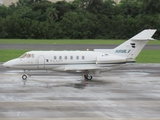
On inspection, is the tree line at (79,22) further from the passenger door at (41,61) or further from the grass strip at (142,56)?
the passenger door at (41,61)

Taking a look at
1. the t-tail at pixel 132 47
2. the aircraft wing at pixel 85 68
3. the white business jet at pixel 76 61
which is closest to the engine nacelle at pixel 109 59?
the white business jet at pixel 76 61

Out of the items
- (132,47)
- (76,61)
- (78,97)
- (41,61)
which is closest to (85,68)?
(76,61)

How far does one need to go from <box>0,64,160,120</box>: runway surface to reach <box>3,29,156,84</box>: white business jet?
3.06 feet

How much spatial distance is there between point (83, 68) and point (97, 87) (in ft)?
10.1

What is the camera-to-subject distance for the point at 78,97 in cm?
2252

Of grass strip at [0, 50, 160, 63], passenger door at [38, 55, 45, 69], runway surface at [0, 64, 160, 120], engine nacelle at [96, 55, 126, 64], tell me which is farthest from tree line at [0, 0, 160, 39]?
engine nacelle at [96, 55, 126, 64]

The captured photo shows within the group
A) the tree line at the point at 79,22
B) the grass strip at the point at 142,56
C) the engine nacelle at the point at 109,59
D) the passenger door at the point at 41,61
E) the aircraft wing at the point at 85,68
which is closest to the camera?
the aircraft wing at the point at 85,68

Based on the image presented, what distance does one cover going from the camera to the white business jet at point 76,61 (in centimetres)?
2933

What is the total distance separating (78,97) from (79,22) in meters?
63.7

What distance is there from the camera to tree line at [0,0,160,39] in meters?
83.8

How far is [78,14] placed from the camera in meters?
89.6

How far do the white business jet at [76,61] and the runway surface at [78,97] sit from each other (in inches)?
36.8

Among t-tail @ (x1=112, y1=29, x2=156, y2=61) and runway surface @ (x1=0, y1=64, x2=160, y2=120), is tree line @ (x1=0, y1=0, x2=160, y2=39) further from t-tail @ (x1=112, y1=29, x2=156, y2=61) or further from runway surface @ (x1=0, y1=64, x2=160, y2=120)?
t-tail @ (x1=112, y1=29, x2=156, y2=61)

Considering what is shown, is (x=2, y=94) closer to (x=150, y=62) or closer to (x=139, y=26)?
(x=150, y=62)
